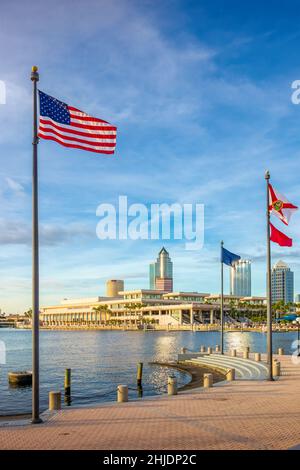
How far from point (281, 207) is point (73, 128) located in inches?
570

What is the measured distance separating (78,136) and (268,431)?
462 inches

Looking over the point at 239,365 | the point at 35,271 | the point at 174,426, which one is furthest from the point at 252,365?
the point at 35,271

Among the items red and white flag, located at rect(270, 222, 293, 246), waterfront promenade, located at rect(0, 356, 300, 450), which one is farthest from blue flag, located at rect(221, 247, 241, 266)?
waterfront promenade, located at rect(0, 356, 300, 450)

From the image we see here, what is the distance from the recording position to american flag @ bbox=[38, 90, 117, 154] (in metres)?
18.4

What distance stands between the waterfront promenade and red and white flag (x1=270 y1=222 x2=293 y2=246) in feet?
26.8

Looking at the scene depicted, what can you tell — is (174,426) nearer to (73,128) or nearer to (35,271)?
(35,271)

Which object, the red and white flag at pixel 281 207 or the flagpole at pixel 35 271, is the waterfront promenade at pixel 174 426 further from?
the red and white flag at pixel 281 207

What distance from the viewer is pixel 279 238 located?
1152 inches

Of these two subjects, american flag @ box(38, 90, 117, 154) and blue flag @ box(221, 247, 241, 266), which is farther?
blue flag @ box(221, 247, 241, 266)

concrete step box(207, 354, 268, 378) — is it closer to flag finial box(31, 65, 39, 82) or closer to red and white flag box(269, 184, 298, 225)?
red and white flag box(269, 184, 298, 225)

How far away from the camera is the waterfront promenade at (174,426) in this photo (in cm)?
1528

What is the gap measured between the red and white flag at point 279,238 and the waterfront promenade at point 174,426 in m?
8.17
